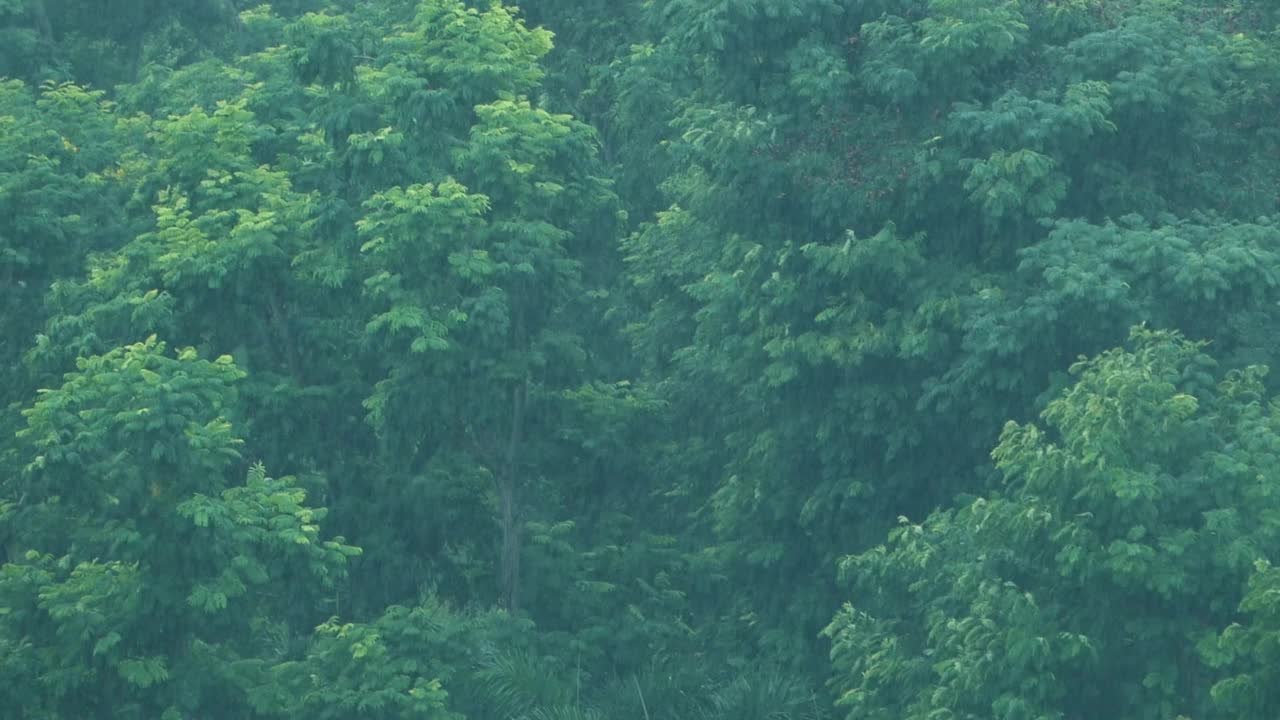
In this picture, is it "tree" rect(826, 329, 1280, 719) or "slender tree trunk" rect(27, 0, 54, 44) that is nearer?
"tree" rect(826, 329, 1280, 719)

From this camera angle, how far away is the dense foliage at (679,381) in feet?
42.4

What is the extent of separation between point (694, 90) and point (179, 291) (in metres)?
6.45

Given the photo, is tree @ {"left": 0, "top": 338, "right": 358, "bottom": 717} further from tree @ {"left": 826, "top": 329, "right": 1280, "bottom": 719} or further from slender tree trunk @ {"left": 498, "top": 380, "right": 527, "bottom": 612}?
tree @ {"left": 826, "top": 329, "right": 1280, "bottom": 719}

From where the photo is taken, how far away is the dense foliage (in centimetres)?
1291

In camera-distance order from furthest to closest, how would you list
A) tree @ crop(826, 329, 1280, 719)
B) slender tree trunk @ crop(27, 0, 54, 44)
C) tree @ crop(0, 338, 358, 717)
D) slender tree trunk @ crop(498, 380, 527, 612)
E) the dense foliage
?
slender tree trunk @ crop(27, 0, 54, 44), slender tree trunk @ crop(498, 380, 527, 612), tree @ crop(0, 338, 358, 717), the dense foliage, tree @ crop(826, 329, 1280, 719)

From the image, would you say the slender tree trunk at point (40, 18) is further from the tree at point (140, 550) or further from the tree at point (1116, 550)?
the tree at point (1116, 550)

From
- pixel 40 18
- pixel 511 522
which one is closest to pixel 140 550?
pixel 511 522

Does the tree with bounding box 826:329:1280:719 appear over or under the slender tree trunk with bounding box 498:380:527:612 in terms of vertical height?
over

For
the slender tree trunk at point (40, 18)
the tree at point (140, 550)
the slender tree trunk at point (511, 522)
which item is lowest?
the slender tree trunk at point (511, 522)

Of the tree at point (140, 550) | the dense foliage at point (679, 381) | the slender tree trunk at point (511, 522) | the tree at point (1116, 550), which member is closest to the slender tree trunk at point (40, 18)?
the dense foliage at point (679, 381)

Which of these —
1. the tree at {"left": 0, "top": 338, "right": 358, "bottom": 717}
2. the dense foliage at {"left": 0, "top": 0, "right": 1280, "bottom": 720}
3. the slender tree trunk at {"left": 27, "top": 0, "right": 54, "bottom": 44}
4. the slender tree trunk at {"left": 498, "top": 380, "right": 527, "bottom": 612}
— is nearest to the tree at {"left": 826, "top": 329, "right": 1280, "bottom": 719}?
the dense foliage at {"left": 0, "top": 0, "right": 1280, "bottom": 720}

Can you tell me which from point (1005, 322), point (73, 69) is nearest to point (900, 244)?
point (1005, 322)

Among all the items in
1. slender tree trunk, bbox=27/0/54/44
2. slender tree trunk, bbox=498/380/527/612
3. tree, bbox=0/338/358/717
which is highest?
slender tree trunk, bbox=27/0/54/44

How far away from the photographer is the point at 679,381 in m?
19.1
